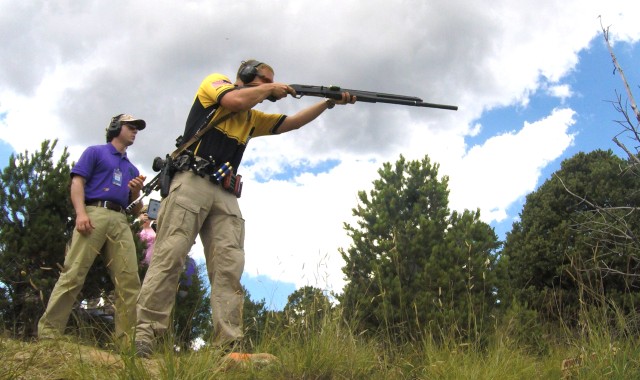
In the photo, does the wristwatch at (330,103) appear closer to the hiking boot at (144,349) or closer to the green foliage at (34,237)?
the hiking boot at (144,349)

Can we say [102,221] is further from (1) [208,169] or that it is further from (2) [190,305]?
(2) [190,305]

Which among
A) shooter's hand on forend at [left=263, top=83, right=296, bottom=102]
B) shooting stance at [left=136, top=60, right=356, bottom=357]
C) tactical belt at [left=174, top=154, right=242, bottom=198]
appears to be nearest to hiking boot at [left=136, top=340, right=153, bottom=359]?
shooting stance at [left=136, top=60, right=356, bottom=357]

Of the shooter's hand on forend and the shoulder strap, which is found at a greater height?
the shooter's hand on forend

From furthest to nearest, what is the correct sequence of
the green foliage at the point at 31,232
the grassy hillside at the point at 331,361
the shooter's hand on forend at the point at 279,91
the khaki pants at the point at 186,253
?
1. the green foliage at the point at 31,232
2. the shooter's hand on forend at the point at 279,91
3. the khaki pants at the point at 186,253
4. the grassy hillside at the point at 331,361

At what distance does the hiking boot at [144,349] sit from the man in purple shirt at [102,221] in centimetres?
102

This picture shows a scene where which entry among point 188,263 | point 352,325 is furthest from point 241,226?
point 188,263

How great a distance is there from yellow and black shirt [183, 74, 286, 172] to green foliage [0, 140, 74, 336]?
11.7 feet

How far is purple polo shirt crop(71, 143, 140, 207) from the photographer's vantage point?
198 inches

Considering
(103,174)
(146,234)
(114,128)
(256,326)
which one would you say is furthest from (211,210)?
(146,234)

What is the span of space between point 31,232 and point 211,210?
4.04 meters

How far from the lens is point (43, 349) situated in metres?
3.48

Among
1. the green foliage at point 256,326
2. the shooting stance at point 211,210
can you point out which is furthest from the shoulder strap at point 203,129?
the green foliage at point 256,326

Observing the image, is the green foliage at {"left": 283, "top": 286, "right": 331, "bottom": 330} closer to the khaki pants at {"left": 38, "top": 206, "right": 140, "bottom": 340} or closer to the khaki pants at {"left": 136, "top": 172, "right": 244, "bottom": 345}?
the khaki pants at {"left": 136, "top": 172, "right": 244, "bottom": 345}

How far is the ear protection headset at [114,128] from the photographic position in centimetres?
540
